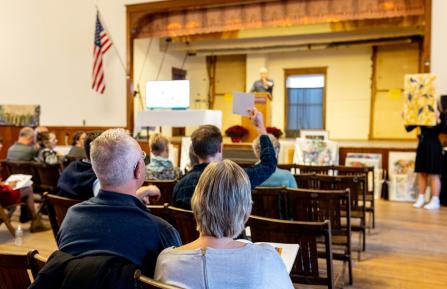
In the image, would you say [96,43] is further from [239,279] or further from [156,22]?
[239,279]

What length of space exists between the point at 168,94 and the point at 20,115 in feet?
15.7

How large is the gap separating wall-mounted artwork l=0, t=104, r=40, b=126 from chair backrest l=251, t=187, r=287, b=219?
25.9ft

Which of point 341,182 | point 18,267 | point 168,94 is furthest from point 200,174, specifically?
point 168,94

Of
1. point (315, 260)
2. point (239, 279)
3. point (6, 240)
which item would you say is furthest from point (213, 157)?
point (6, 240)

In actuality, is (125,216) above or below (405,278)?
above

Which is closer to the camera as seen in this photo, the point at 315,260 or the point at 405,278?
the point at 315,260

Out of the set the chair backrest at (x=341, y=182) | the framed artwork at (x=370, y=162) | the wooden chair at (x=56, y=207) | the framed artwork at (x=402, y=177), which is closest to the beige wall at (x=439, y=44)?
the framed artwork at (x=402, y=177)

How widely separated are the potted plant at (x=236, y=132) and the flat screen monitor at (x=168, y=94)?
156 cm

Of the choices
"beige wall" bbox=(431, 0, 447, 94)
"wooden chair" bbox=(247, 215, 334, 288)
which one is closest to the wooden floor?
"wooden chair" bbox=(247, 215, 334, 288)

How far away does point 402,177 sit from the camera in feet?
22.5

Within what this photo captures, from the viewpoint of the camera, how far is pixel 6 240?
4.53m

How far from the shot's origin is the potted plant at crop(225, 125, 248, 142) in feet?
26.4

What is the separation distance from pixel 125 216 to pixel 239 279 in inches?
17.9

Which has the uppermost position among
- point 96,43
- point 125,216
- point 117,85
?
point 96,43
